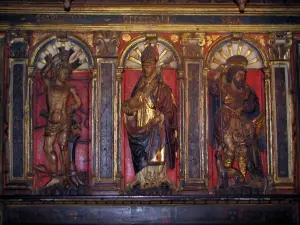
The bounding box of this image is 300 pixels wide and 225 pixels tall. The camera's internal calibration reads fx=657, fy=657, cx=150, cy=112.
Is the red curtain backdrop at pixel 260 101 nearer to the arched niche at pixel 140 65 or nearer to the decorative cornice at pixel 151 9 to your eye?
the arched niche at pixel 140 65

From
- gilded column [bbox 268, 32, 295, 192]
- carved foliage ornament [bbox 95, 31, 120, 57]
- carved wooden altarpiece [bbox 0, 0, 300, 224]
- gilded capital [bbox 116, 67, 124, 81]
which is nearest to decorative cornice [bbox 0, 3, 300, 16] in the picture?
carved wooden altarpiece [bbox 0, 0, 300, 224]

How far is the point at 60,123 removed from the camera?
Answer: 45.5 ft

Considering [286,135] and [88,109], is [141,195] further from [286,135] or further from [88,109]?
[286,135]

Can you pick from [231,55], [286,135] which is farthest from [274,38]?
[286,135]

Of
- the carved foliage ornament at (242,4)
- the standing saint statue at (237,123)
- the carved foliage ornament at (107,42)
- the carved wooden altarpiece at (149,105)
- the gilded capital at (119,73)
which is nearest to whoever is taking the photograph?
Answer: the carved wooden altarpiece at (149,105)

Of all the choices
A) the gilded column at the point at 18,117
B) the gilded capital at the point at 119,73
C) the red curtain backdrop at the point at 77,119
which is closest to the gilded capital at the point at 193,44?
the gilded capital at the point at 119,73

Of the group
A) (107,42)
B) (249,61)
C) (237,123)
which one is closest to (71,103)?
(107,42)

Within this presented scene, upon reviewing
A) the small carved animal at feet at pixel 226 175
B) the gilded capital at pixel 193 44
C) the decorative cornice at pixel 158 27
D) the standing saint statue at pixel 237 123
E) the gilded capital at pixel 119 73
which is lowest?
the small carved animal at feet at pixel 226 175

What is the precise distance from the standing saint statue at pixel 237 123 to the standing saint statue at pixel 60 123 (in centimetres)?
303

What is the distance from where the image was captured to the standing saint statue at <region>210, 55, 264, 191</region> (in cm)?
1393

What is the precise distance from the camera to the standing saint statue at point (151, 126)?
45.4 ft

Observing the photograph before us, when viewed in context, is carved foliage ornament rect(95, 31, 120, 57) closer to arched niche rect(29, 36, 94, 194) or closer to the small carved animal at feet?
arched niche rect(29, 36, 94, 194)

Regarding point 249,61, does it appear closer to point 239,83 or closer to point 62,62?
point 239,83

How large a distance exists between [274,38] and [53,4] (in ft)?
15.9
